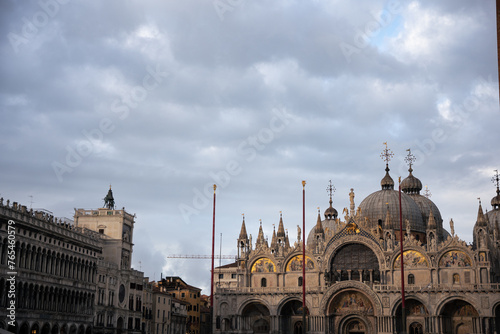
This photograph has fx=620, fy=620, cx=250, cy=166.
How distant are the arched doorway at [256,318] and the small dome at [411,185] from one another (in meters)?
33.2

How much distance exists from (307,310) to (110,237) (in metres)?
26.1

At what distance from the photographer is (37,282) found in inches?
2183

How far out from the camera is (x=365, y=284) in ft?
243

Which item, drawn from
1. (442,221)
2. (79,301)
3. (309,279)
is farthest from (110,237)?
(442,221)

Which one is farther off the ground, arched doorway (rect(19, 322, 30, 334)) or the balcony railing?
the balcony railing

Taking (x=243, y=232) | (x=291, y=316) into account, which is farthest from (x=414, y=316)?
(x=243, y=232)

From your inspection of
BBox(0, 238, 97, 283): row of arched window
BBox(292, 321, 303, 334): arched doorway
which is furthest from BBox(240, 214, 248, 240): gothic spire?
BBox(0, 238, 97, 283): row of arched window

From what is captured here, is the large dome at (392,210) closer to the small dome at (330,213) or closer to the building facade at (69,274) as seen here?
the small dome at (330,213)

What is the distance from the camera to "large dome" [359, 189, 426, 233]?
8850 centimetres

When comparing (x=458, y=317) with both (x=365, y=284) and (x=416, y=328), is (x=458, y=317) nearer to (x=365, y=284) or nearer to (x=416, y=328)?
(x=416, y=328)

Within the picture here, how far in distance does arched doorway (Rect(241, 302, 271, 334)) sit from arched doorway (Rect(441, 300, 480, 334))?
2201 cm

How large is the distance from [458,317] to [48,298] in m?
45.4

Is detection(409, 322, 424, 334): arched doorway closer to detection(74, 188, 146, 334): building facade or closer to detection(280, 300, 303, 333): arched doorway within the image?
detection(280, 300, 303, 333): arched doorway

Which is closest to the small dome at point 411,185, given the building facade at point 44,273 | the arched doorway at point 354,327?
the arched doorway at point 354,327
